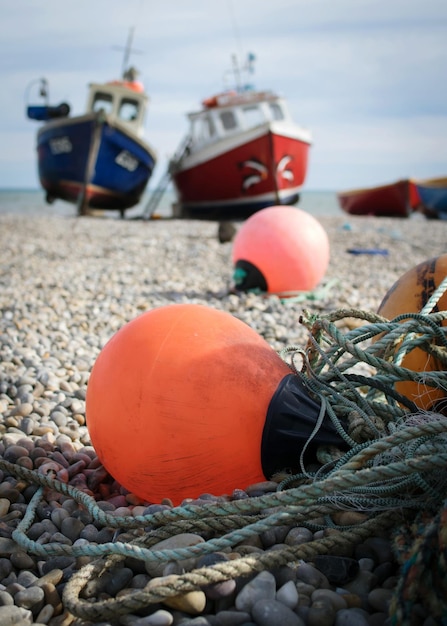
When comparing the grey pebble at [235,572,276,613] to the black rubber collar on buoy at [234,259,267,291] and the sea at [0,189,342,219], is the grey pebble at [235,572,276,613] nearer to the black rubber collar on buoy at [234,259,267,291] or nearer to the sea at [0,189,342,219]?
the black rubber collar on buoy at [234,259,267,291]

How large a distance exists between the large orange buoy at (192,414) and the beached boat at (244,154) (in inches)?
529

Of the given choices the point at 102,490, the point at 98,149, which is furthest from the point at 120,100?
the point at 102,490

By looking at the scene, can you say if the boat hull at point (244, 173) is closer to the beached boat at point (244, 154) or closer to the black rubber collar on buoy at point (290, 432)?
the beached boat at point (244, 154)

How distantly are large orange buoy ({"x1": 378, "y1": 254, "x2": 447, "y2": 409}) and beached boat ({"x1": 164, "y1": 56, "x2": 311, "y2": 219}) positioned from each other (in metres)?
12.8

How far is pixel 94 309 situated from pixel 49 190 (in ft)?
51.0

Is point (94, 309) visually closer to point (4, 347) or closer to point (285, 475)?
point (4, 347)

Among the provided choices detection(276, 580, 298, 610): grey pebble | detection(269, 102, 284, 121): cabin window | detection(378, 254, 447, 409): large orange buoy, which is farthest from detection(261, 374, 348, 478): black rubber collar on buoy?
detection(269, 102, 284, 121): cabin window

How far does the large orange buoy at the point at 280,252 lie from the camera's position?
16.0 feet

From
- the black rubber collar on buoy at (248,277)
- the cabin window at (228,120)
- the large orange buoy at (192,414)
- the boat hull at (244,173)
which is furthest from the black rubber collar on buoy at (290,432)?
the cabin window at (228,120)

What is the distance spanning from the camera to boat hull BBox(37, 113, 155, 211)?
15797 millimetres

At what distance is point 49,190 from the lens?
18969mm

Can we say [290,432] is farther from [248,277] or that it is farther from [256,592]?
[248,277]

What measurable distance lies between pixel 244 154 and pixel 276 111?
2.01 meters

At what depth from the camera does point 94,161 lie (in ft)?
53.4
